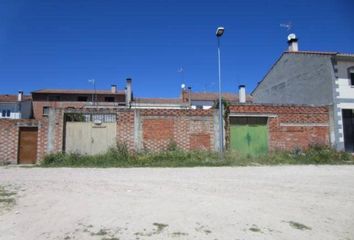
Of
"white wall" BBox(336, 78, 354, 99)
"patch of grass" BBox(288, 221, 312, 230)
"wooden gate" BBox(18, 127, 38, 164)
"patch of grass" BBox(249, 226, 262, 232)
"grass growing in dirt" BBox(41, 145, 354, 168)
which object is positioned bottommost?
"patch of grass" BBox(288, 221, 312, 230)

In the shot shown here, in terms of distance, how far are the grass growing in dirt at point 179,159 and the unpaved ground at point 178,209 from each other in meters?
4.91

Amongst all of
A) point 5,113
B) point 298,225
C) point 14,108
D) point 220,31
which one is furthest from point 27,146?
point 5,113

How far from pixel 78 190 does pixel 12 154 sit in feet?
36.1

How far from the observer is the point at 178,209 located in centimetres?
639

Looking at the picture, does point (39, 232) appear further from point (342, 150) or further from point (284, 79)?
point (284, 79)

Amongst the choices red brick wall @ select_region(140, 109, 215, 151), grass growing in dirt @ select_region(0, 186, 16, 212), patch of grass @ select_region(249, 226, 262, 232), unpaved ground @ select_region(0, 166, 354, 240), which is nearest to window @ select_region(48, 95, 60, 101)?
red brick wall @ select_region(140, 109, 215, 151)

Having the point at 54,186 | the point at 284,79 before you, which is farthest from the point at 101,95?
the point at 54,186

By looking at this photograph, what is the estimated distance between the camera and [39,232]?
16.2 ft

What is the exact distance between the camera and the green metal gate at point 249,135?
1848 centimetres

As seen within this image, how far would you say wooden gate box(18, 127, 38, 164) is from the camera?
17453 millimetres

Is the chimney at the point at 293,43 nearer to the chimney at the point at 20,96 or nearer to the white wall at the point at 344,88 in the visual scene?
the white wall at the point at 344,88

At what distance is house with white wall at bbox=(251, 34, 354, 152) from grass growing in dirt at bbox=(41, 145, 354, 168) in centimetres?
281

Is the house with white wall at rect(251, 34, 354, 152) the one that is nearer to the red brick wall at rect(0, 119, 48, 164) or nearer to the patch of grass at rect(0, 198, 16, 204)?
the red brick wall at rect(0, 119, 48, 164)

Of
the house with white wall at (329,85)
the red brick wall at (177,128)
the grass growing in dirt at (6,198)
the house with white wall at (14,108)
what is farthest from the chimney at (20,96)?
the grass growing in dirt at (6,198)
